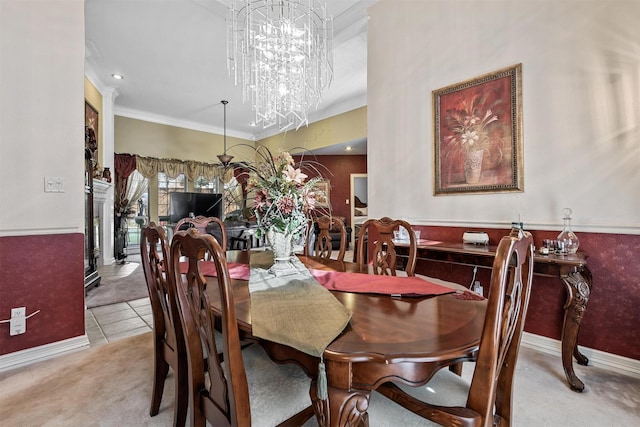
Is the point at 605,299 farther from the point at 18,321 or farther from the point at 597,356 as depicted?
the point at 18,321

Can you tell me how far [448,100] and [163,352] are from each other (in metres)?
2.94

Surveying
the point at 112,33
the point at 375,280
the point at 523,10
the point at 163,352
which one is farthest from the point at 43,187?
the point at 523,10

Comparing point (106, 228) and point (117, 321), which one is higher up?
point (106, 228)

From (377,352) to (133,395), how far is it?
170cm

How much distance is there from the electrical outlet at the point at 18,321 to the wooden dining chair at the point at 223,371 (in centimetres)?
187

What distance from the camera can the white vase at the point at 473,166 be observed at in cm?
258

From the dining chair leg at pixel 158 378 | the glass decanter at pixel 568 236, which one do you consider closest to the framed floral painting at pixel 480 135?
the glass decanter at pixel 568 236

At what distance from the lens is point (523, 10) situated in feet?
7.70

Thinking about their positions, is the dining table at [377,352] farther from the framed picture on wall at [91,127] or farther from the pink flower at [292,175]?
the framed picture on wall at [91,127]

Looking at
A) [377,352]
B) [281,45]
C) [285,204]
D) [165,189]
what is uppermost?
[281,45]

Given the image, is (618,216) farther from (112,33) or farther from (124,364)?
(112,33)

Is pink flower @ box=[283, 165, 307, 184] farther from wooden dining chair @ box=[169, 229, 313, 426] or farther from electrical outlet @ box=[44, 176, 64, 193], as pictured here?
electrical outlet @ box=[44, 176, 64, 193]

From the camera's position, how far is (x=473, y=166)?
103 inches

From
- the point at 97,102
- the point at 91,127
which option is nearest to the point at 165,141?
the point at 97,102
